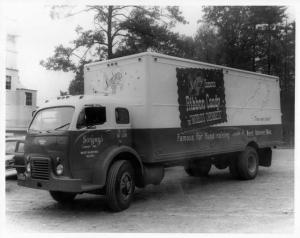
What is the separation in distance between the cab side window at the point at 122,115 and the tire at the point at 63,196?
211cm

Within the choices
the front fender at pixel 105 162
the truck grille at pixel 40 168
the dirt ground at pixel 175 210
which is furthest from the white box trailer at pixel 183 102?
the truck grille at pixel 40 168

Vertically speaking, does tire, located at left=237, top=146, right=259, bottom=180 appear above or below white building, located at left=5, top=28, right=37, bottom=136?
below

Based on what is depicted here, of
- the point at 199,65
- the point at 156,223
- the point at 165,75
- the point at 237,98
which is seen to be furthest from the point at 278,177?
the point at 156,223

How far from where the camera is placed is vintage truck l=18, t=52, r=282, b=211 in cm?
754

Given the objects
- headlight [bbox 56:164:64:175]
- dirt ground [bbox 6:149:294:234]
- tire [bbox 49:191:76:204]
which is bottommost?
dirt ground [bbox 6:149:294:234]

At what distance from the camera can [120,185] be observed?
26.1 feet

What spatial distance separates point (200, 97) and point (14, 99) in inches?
608

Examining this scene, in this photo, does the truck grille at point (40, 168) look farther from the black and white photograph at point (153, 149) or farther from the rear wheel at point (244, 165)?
the rear wheel at point (244, 165)

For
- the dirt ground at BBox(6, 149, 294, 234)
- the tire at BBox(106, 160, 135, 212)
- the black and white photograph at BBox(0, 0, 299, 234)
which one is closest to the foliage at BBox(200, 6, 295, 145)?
the black and white photograph at BBox(0, 0, 299, 234)

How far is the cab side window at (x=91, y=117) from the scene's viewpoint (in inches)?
303

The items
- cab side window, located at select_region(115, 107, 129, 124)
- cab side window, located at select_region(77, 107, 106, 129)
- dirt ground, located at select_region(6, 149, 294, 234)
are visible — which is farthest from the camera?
cab side window, located at select_region(115, 107, 129, 124)

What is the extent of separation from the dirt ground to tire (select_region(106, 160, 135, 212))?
0.74ft

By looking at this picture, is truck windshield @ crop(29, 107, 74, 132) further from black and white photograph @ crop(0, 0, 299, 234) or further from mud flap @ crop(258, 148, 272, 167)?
mud flap @ crop(258, 148, 272, 167)

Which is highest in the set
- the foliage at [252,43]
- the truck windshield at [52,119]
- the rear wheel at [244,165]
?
the foliage at [252,43]
